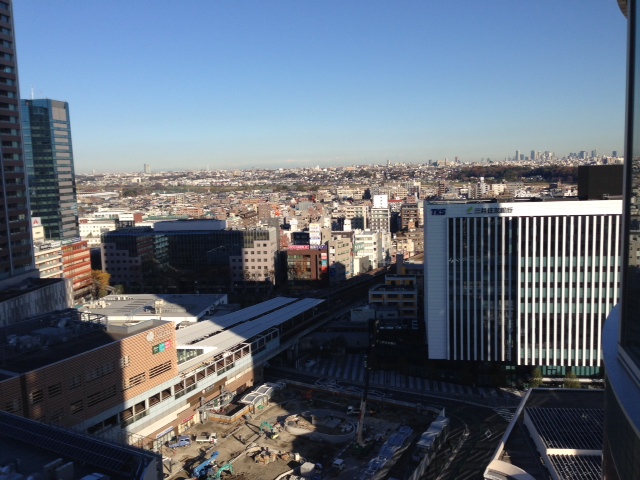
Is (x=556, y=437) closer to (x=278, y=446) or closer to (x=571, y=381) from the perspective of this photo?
(x=278, y=446)

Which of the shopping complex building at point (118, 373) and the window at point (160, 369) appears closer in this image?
the shopping complex building at point (118, 373)

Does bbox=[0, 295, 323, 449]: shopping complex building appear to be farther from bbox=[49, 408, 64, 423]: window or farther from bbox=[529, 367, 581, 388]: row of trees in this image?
bbox=[529, 367, 581, 388]: row of trees

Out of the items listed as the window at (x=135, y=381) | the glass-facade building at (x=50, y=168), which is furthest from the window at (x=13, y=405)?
the glass-facade building at (x=50, y=168)

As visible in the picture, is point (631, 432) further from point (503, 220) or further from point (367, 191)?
point (367, 191)

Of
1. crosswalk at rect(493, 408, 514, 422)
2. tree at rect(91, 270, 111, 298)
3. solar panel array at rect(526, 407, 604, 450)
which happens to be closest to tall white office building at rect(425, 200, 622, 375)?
crosswalk at rect(493, 408, 514, 422)

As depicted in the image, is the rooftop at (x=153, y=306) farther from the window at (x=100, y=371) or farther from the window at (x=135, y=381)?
the window at (x=100, y=371)

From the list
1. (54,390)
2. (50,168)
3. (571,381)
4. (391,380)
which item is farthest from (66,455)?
(50,168)
